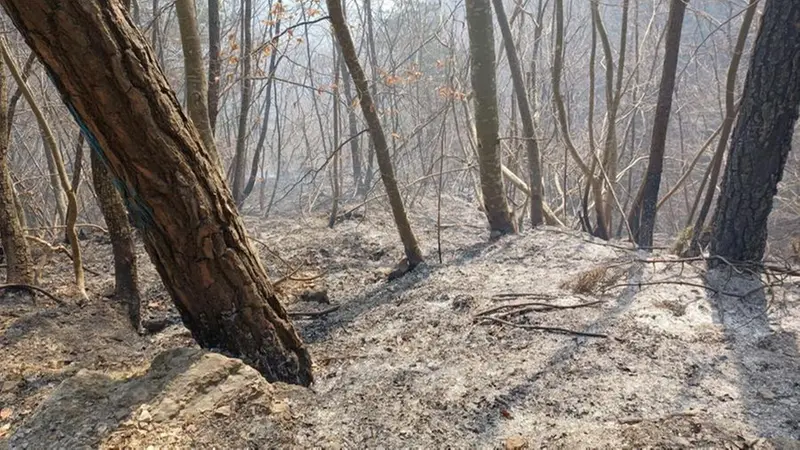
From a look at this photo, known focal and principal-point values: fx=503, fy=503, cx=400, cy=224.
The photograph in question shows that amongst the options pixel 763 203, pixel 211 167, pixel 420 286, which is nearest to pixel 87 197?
pixel 420 286

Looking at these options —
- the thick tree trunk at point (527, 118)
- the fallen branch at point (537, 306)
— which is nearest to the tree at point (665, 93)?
the thick tree trunk at point (527, 118)

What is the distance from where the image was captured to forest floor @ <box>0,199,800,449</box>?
152 cm

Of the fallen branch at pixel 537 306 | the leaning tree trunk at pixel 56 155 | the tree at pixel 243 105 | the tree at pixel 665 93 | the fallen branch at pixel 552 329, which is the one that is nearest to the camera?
the fallen branch at pixel 552 329

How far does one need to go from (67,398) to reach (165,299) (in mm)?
2118

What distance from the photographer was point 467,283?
10.6 ft

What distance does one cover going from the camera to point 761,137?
8.74 feet

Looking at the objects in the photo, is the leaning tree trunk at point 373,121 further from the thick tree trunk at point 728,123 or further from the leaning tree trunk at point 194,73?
the thick tree trunk at point 728,123

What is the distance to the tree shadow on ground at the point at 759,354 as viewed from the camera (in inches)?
62.6

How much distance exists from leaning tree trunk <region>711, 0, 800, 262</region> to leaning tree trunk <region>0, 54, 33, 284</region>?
13.2 feet

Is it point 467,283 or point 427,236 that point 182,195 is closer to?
point 467,283

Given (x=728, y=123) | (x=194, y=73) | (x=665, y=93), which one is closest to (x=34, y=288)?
(x=194, y=73)

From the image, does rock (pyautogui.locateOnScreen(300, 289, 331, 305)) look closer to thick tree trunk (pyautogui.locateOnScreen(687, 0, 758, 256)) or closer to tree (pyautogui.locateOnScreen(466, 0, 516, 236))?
tree (pyautogui.locateOnScreen(466, 0, 516, 236))

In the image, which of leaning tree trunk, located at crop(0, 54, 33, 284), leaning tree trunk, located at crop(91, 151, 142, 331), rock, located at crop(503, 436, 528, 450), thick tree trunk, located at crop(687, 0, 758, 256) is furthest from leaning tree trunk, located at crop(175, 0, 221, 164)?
thick tree trunk, located at crop(687, 0, 758, 256)

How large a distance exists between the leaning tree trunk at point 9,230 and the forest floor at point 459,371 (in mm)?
132
